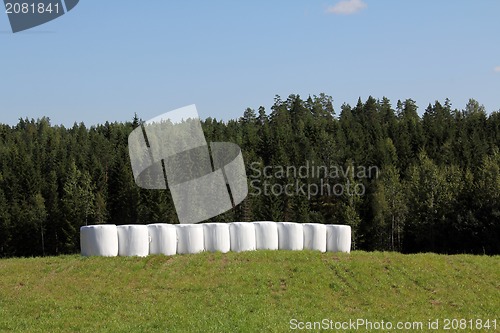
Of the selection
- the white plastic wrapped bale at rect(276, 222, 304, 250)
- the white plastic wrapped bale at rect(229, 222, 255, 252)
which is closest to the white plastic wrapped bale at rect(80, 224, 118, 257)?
the white plastic wrapped bale at rect(229, 222, 255, 252)

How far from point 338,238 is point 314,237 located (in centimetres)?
133

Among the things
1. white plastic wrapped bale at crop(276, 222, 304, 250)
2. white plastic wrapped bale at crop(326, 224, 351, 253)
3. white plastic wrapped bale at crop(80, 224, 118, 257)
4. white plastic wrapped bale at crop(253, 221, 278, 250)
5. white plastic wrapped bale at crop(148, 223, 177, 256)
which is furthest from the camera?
white plastic wrapped bale at crop(326, 224, 351, 253)

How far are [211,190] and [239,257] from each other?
3777 cm

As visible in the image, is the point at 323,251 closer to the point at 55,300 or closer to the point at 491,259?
the point at 491,259

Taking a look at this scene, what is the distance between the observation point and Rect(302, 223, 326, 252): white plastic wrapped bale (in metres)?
34.1

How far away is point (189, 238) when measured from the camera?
Result: 32531 millimetres

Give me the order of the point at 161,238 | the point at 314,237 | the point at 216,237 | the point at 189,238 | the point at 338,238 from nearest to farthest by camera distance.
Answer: the point at 161,238 → the point at 189,238 → the point at 216,237 → the point at 314,237 → the point at 338,238

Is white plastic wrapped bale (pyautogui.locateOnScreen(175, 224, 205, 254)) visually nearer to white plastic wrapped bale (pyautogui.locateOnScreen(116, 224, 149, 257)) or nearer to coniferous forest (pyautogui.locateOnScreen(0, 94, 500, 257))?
white plastic wrapped bale (pyautogui.locateOnScreen(116, 224, 149, 257))

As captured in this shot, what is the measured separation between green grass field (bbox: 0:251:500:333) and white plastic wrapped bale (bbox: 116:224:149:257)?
2.62ft

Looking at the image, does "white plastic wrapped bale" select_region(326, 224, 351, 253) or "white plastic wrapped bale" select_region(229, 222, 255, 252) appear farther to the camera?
"white plastic wrapped bale" select_region(326, 224, 351, 253)

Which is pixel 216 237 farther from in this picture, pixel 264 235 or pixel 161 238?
pixel 161 238

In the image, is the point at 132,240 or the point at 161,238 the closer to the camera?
the point at 132,240

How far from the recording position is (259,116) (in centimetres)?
18612

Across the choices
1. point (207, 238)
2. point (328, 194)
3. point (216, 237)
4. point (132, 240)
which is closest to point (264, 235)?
point (216, 237)
